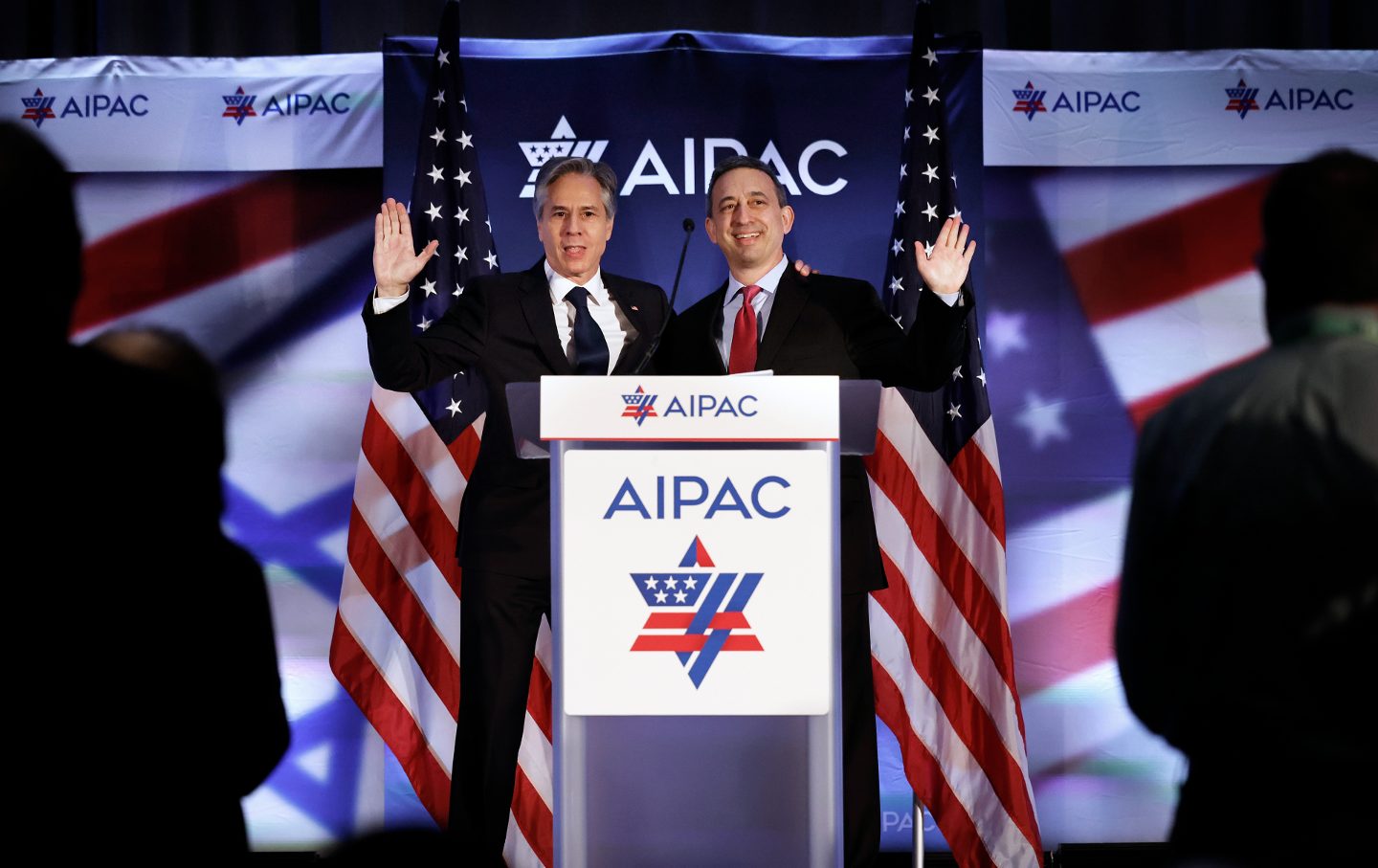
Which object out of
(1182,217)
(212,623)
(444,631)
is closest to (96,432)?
(212,623)

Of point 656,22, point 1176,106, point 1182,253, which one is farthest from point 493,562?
point 1176,106

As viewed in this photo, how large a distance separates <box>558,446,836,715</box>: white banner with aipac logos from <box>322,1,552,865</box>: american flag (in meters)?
1.75

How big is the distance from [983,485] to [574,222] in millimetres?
1474

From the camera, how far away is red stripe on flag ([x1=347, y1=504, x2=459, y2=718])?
4.07m

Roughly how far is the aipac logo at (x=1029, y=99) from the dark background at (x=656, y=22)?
25 centimetres

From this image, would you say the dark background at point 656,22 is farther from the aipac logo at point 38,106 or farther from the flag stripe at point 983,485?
the flag stripe at point 983,485

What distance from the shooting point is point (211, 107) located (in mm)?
4418

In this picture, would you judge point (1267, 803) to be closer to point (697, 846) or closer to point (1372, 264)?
point (1372, 264)

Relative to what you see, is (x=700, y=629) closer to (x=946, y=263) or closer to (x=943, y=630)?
(x=946, y=263)

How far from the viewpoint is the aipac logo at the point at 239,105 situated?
14.4ft

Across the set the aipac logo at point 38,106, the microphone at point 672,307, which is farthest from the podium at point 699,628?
the aipac logo at point 38,106

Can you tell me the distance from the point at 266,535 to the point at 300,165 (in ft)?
4.23

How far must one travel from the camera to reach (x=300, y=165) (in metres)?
4.43

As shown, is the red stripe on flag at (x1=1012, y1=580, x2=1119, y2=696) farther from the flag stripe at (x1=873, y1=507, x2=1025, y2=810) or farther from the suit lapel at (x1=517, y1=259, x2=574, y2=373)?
the suit lapel at (x1=517, y1=259, x2=574, y2=373)
